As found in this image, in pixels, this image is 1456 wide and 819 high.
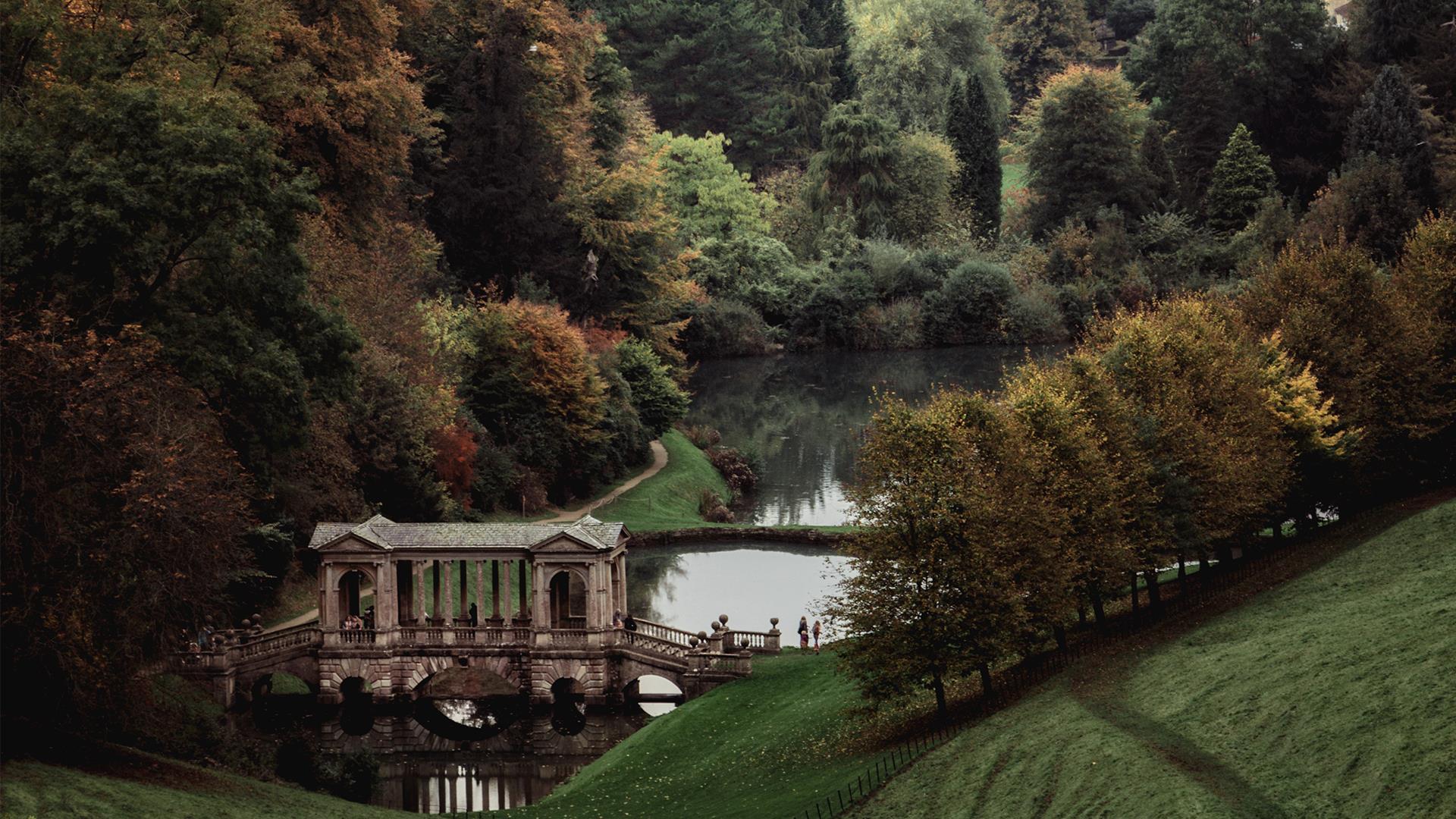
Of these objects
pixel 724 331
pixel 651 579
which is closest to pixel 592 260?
pixel 651 579

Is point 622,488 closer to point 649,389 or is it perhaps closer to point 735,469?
point 649,389

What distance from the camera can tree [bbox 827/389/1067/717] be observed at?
47.9 metres

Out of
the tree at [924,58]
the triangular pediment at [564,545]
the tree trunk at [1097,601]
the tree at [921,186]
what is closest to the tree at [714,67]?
the tree at [924,58]

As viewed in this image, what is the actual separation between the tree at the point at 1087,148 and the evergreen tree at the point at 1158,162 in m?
1.02

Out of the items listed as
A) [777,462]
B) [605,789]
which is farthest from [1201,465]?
[777,462]

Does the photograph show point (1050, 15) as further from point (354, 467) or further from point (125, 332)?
point (125, 332)

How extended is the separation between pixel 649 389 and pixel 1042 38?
112 m

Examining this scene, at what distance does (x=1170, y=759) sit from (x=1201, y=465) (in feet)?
67.9

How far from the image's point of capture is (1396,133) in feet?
381

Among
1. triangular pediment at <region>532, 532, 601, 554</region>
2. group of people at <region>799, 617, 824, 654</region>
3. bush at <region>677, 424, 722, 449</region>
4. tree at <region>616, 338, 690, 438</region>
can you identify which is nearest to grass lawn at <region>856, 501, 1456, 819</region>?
group of people at <region>799, 617, 824, 654</region>

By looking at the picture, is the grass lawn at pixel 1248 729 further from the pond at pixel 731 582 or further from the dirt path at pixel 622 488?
the dirt path at pixel 622 488

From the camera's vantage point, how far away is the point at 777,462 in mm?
109062

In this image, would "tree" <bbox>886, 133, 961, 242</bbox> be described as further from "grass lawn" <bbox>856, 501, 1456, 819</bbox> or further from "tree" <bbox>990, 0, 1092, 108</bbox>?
"grass lawn" <bbox>856, 501, 1456, 819</bbox>

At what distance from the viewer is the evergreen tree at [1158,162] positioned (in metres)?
146
